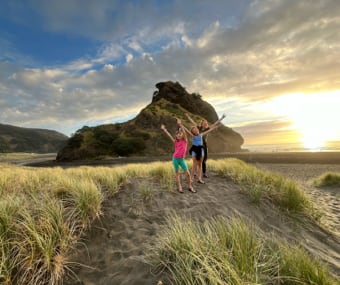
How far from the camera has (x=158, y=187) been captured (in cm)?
727

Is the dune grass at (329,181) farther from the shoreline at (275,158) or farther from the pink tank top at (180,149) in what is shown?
the shoreline at (275,158)

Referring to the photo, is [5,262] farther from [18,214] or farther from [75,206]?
[75,206]

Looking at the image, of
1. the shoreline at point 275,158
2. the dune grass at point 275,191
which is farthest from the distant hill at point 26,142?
the dune grass at point 275,191

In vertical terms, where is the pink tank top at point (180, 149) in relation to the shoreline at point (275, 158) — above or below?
above

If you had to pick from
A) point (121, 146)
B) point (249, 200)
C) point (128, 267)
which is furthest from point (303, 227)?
point (121, 146)

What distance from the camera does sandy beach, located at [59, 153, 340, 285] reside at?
3.38 metres

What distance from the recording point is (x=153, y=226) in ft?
15.5

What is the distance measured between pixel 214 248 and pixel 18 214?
11.3 ft

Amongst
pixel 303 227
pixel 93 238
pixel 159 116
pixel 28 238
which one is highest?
pixel 159 116

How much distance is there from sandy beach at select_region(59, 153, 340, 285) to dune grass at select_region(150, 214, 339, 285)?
0.32 meters

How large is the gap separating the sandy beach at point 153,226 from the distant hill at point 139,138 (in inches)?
1751

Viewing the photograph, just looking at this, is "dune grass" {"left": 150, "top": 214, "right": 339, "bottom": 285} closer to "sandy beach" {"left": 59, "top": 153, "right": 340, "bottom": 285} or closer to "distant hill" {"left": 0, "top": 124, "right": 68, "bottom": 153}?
"sandy beach" {"left": 59, "top": 153, "right": 340, "bottom": 285}

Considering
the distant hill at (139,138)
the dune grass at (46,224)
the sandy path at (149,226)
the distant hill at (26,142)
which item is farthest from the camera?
the distant hill at (26,142)

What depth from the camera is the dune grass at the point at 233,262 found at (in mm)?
2662
